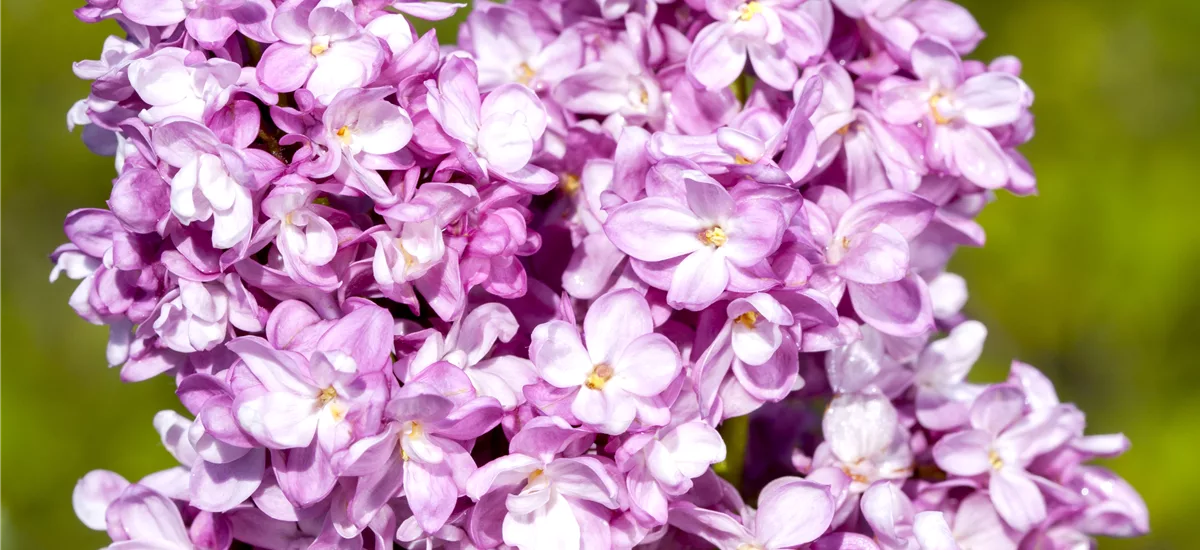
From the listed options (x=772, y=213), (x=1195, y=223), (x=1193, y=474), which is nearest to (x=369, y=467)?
(x=772, y=213)

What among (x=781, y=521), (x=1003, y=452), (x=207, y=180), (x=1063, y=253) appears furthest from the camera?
(x=1063, y=253)

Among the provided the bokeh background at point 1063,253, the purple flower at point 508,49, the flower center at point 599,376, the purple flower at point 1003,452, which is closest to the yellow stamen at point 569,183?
the purple flower at point 508,49

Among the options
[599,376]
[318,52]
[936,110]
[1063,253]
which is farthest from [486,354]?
[1063,253]

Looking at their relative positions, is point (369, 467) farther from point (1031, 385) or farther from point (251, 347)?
point (1031, 385)

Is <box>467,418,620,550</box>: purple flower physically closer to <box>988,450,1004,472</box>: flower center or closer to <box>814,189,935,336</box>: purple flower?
<box>814,189,935,336</box>: purple flower

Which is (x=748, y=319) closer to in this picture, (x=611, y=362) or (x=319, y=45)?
(x=611, y=362)
